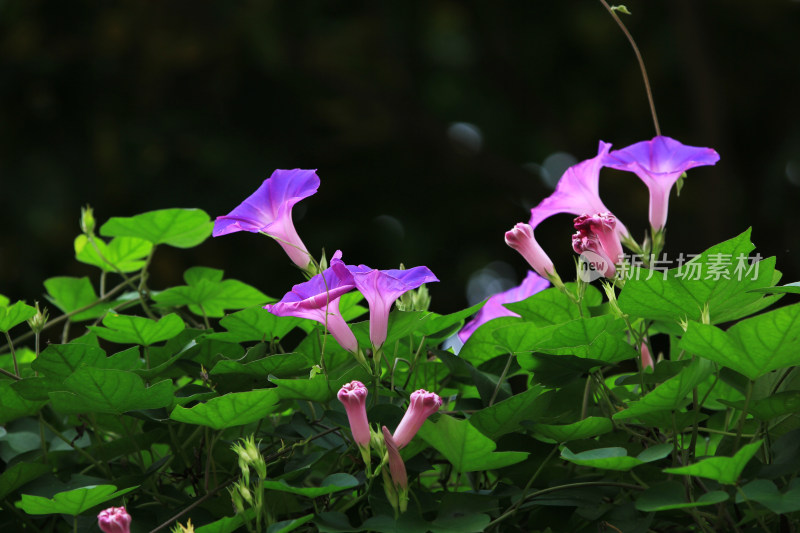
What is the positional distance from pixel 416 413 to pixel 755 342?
266 millimetres

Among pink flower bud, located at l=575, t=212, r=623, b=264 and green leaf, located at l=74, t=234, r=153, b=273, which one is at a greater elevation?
pink flower bud, located at l=575, t=212, r=623, b=264

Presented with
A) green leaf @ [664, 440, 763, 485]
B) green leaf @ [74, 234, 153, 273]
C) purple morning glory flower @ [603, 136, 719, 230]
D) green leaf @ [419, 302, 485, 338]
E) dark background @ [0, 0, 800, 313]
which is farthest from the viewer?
dark background @ [0, 0, 800, 313]

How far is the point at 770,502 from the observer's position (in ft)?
2.02

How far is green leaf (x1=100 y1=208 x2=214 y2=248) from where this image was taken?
3.49ft

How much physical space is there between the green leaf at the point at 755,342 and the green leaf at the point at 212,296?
0.52m

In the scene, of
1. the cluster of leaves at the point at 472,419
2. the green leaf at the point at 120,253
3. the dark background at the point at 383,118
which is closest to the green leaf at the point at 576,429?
the cluster of leaves at the point at 472,419

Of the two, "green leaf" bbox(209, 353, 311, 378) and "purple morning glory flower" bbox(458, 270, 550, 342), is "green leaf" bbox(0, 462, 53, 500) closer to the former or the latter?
"green leaf" bbox(209, 353, 311, 378)

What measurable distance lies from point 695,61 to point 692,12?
0.27 m

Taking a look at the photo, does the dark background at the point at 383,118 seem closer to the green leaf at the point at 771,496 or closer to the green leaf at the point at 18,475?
the green leaf at the point at 18,475

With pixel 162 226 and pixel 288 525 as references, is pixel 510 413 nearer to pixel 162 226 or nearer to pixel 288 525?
pixel 288 525

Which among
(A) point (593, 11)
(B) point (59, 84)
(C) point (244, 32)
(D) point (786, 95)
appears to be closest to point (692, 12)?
(A) point (593, 11)

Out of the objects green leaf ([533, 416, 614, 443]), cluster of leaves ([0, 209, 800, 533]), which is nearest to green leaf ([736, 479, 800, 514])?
cluster of leaves ([0, 209, 800, 533])

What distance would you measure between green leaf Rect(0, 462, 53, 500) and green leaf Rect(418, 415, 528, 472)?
366 mm

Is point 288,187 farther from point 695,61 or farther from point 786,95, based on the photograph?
point 786,95
